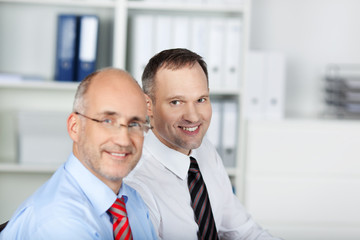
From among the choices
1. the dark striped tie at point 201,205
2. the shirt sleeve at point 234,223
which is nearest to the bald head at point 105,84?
the dark striped tie at point 201,205

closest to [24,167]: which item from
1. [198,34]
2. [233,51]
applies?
[198,34]

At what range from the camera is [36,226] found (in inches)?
38.1

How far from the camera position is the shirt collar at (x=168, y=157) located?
1541 millimetres

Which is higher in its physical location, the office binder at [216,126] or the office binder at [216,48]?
the office binder at [216,48]

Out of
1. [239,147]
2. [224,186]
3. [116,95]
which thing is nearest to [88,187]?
[116,95]

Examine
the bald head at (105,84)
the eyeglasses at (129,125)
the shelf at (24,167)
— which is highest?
the bald head at (105,84)

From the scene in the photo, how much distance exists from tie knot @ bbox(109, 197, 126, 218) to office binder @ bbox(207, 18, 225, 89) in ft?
6.14

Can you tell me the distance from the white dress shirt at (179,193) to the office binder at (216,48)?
1.23 metres

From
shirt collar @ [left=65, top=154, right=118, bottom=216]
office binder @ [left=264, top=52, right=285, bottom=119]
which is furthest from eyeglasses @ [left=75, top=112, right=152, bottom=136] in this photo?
office binder @ [left=264, top=52, right=285, bottom=119]

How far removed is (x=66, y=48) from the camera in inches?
115

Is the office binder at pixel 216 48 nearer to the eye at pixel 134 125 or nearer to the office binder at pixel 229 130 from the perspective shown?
the office binder at pixel 229 130

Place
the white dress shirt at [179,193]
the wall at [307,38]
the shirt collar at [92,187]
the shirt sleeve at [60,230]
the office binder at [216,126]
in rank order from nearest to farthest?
1. the shirt sleeve at [60,230]
2. the shirt collar at [92,187]
3. the white dress shirt at [179,193]
4. the office binder at [216,126]
5. the wall at [307,38]

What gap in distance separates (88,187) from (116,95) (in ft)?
0.66

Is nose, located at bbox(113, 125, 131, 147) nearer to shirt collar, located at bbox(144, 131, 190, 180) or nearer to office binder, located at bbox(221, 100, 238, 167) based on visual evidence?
shirt collar, located at bbox(144, 131, 190, 180)
